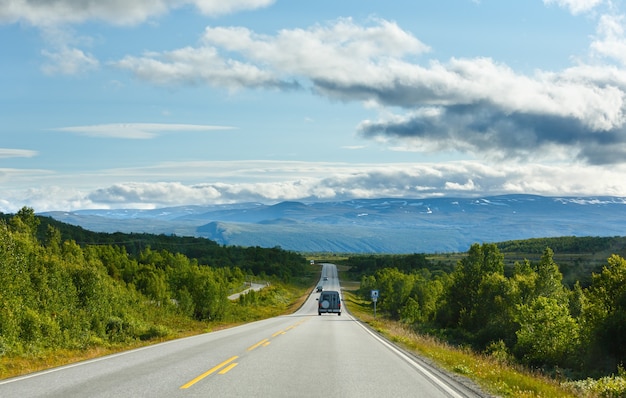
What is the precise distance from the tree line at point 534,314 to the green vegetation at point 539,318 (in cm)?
6

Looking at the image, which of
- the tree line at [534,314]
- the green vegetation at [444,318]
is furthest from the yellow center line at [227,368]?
the tree line at [534,314]

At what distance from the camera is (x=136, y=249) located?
584 feet

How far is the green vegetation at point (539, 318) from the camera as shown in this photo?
117 ft

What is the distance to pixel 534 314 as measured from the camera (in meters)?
44.0

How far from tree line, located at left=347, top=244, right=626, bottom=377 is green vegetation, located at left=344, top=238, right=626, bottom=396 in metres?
0.06

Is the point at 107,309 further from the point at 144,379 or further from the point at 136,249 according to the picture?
the point at 136,249

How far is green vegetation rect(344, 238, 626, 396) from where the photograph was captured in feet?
117

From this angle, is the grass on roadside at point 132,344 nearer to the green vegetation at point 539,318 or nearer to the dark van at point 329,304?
the dark van at point 329,304

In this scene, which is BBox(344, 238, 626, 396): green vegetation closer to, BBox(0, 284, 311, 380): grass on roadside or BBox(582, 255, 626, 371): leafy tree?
BBox(582, 255, 626, 371): leafy tree

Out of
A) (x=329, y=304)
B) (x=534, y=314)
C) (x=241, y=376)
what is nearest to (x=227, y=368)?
(x=241, y=376)

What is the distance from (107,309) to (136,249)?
143434 mm

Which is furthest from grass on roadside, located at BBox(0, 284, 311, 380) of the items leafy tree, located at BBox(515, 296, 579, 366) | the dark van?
leafy tree, located at BBox(515, 296, 579, 366)

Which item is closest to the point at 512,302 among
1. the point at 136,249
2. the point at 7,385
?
the point at 7,385

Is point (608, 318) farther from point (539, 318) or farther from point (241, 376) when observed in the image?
point (241, 376)
